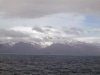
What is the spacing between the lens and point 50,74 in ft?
263

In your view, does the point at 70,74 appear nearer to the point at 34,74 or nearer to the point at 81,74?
the point at 81,74

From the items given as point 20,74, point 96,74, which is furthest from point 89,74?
point 20,74

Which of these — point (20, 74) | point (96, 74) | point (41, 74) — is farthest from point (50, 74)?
point (96, 74)

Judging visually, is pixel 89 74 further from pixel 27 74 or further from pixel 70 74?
pixel 27 74

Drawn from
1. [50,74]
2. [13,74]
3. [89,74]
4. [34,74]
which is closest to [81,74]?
[89,74]

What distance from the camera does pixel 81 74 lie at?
82.1 m

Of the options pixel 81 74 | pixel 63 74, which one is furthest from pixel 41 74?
pixel 81 74

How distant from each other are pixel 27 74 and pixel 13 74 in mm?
4610

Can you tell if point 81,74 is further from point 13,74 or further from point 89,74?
point 13,74

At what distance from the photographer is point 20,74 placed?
80.1m

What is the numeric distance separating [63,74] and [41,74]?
7376 millimetres

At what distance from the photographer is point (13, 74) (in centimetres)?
7969

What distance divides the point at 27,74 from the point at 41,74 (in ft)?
15.3

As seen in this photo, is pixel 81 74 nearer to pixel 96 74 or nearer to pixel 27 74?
pixel 96 74
